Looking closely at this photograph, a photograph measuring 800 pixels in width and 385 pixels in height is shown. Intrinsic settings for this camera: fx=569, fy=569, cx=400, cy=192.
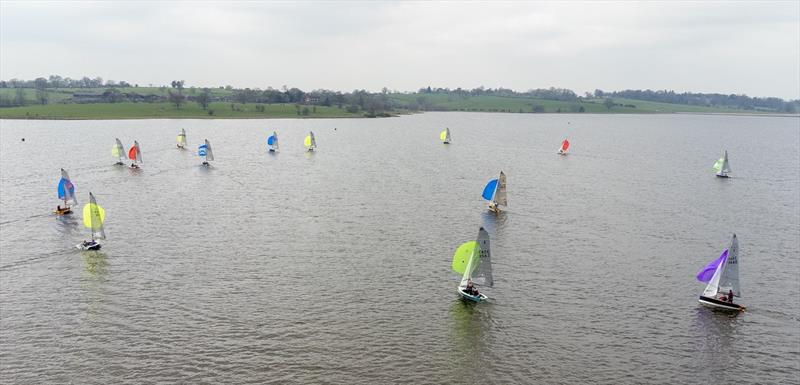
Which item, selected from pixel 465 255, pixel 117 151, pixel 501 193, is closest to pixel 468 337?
pixel 465 255

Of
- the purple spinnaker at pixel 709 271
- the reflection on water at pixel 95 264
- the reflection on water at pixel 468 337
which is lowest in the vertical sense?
the reflection on water at pixel 468 337

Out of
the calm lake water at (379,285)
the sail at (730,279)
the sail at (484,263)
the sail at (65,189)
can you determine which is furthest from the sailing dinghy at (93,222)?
the sail at (730,279)

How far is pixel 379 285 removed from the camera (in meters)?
52.8

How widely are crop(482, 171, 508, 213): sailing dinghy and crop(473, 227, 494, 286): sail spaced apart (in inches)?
Result: 1305

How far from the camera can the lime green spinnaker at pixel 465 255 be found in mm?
50062

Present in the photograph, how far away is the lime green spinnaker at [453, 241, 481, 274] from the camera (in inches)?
1971

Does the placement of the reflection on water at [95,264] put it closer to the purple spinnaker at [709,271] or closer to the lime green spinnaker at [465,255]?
the lime green spinnaker at [465,255]

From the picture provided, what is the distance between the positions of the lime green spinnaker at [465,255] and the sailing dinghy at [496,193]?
33.2m

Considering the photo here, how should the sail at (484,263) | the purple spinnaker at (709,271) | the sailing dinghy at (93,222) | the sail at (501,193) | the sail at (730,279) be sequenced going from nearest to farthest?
the sail at (484,263), the sail at (730,279), the purple spinnaker at (709,271), the sailing dinghy at (93,222), the sail at (501,193)

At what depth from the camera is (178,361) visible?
38.4 metres

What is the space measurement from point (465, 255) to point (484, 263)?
181 cm

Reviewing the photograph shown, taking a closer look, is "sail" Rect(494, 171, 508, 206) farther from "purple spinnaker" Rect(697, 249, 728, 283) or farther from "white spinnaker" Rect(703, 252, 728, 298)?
"white spinnaker" Rect(703, 252, 728, 298)

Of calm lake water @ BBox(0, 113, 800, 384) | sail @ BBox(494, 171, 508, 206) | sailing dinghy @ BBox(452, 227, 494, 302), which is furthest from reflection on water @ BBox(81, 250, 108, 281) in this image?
sail @ BBox(494, 171, 508, 206)

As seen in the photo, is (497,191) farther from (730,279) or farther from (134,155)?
(134,155)
